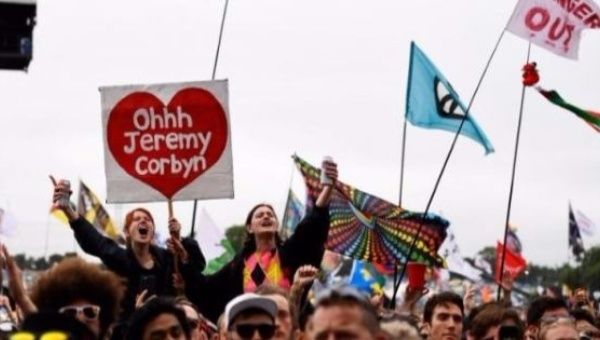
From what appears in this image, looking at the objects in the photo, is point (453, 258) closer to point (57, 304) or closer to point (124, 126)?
point (124, 126)

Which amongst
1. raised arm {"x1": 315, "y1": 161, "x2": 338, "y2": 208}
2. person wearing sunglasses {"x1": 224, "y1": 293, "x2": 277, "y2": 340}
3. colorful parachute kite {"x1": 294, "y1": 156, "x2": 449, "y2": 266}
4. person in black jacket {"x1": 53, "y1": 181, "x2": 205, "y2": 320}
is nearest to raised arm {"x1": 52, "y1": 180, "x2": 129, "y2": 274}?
person in black jacket {"x1": 53, "y1": 181, "x2": 205, "y2": 320}

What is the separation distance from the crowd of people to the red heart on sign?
0.75 meters

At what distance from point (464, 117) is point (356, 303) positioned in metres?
9.42

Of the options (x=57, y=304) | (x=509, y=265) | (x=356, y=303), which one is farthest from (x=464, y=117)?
(x=509, y=265)

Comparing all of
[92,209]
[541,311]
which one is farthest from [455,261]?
[541,311]

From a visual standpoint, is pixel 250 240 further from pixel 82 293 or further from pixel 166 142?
pixel 82 293

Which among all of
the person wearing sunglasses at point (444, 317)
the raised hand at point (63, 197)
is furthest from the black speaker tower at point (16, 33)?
the person wearing sunglasses at point (444, 317)

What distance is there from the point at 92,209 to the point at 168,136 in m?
12.2

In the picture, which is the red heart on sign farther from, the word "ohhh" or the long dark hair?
the long dark hair

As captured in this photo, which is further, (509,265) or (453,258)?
(453,258)

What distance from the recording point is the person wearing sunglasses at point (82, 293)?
7.48 m

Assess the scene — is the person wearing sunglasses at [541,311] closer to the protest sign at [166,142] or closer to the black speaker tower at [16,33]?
the protest sign at [166,142]

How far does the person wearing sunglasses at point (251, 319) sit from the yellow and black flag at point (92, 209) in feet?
51.1

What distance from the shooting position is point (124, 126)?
11.5 meters
